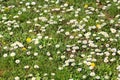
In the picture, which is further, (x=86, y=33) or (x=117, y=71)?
(x=86, y=33)

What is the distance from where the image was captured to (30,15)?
11086mm

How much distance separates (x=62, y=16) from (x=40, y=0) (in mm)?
1277

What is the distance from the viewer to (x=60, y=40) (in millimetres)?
9859

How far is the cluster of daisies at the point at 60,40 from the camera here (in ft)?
28.7

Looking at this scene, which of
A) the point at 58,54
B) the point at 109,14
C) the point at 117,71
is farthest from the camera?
the point at 109,14

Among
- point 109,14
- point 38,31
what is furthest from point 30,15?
point 109,14

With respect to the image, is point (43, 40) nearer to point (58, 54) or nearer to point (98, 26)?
point (58, 54)

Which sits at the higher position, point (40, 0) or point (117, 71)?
point (40, 0)

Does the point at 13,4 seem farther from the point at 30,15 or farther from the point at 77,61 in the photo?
the point at 77,61

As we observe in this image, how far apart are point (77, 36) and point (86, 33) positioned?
271 mm

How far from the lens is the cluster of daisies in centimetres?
876

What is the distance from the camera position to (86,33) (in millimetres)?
10031

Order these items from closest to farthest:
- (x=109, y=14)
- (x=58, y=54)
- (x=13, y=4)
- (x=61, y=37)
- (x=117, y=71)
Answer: (x=117, y=71) → (x=58, y=54) → (x=61, y=37) → (x=109, y=14) → (x=13, y=4)

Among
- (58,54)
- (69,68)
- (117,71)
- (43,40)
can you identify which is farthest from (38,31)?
(117,71)
